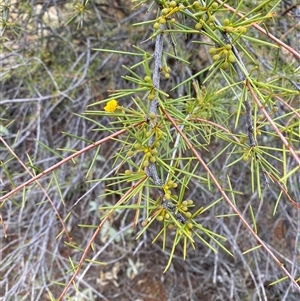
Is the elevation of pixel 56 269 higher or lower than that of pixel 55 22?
lower

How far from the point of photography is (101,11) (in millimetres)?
1608

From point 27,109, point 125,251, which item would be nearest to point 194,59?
point 27,109

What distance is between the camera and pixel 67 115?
1693 millimetres

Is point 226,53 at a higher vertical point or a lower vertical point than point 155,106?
higher

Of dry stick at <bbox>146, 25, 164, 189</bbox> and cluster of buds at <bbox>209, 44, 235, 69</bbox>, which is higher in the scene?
cluster of buds at <bbox>209, 44, 235, 69</bbox>

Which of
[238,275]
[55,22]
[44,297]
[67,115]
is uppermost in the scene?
[55,22]

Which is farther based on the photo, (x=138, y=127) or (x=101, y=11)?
(x=101, y=11)

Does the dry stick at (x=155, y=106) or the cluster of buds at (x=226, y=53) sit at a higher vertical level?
the cluster of buds at (x=226, y=53)

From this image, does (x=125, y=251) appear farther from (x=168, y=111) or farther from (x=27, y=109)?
(x=168, y=111)

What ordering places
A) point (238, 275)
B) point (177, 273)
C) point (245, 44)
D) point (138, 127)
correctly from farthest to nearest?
point (177, 273) < point (238, 275) < point (245, 44) < point (138, 127)

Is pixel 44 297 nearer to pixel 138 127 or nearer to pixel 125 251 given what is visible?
pixel 125 251

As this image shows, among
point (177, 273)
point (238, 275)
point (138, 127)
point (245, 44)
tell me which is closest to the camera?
point (138, 127)

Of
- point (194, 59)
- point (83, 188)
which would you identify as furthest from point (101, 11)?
point (83, 188)

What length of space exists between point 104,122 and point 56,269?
1.90 ft
